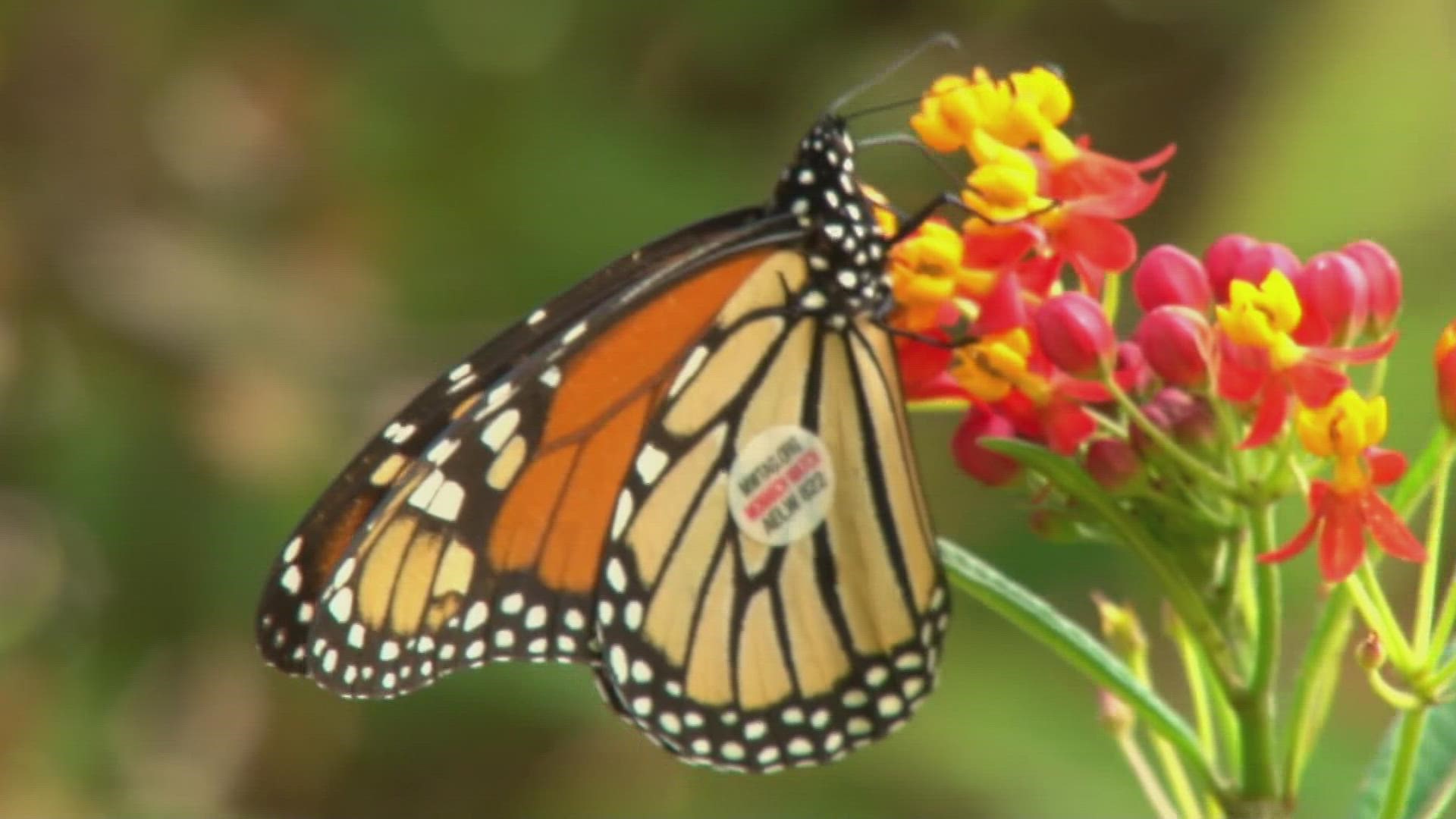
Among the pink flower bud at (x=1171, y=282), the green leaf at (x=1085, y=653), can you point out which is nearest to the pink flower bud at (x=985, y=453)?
the green leaf at (x=1085, y=653)

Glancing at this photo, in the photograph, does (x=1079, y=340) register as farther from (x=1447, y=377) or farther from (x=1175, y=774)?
(x=1175, y=774)

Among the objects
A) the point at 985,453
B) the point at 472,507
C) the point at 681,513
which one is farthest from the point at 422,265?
the point at 985,453

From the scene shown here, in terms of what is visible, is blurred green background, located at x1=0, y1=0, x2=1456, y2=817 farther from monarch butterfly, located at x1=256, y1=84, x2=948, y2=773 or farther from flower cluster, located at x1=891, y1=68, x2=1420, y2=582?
flower cluster, located at x1=891, y1=68, x2=1420, y2=582

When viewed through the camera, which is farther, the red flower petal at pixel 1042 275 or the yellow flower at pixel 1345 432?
the red flower petal at pixel 1042 275

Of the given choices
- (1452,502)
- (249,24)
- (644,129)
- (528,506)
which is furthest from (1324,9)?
(528,506)

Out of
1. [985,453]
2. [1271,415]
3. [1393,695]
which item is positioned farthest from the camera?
[985,453]

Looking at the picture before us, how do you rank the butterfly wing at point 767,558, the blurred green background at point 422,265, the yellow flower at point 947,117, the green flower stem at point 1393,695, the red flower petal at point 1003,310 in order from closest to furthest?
1. the green flower stem at point 1393,695
2. the red flower petal at point 1003,310
3. the yellow flower at point 947,117
4. the butterfly wing at point 767,558
5. the blurred green background at point 422,265

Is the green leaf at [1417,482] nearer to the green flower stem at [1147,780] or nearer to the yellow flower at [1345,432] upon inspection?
the yellow flower at [1345,432]
